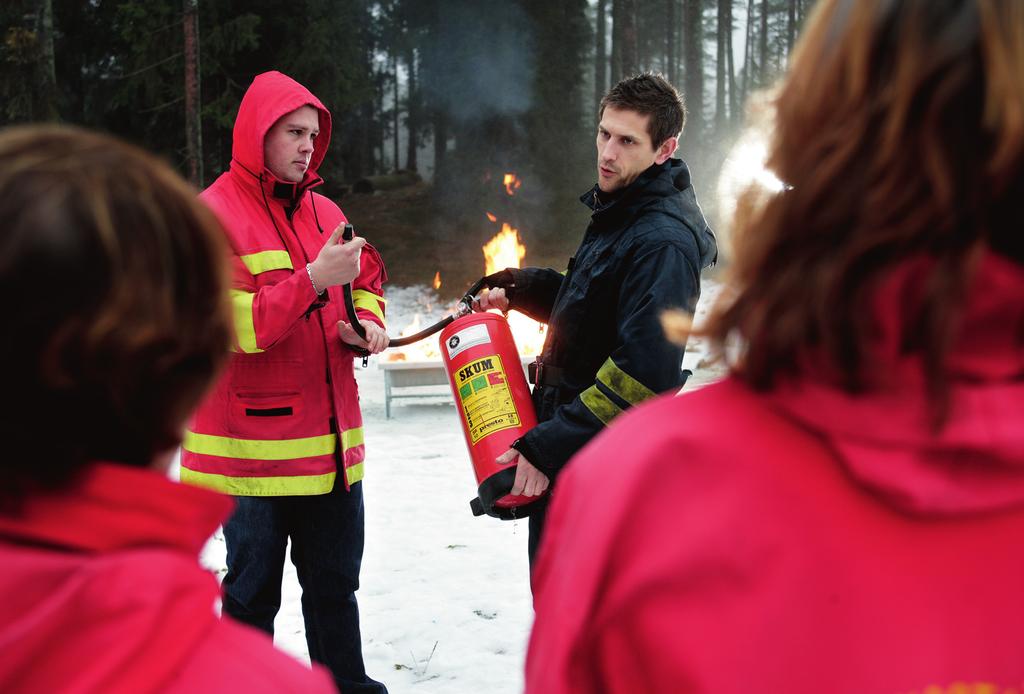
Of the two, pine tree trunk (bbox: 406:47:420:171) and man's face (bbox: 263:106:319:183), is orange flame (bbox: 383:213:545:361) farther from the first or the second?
pine tree trunk (bbox: 406:47:420:171)

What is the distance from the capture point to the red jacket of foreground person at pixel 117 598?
0.87 meters

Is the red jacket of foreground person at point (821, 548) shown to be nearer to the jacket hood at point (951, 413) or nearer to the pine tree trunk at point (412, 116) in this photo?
the jacket hood at point (951, 413)

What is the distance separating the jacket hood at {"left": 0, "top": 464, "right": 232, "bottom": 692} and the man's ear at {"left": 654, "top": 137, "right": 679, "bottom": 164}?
234cm

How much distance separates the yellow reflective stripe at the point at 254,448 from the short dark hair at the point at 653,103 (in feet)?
5.27

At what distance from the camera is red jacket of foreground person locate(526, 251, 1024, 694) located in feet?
3.04

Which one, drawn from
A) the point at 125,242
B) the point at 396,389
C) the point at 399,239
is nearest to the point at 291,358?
the point at 125,242

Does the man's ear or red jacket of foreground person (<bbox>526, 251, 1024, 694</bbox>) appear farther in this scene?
the man's ear

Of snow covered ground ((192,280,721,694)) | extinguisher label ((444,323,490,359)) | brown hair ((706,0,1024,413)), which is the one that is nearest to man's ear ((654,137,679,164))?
extinguisher label ((444,323,490,359))

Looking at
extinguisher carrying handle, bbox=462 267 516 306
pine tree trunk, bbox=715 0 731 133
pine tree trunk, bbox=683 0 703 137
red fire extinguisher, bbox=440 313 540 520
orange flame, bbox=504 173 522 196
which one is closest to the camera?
red fire extinguisher, bbox=440 313 540 520

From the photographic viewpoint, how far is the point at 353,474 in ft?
10.6

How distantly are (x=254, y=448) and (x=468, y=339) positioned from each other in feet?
2.76

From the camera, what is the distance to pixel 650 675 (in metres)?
0.99

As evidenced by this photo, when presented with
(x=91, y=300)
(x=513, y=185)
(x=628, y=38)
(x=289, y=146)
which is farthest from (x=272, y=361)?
(x=513, y=185)

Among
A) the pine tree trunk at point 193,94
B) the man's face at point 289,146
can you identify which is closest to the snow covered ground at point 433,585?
the man's face at point 289,146
